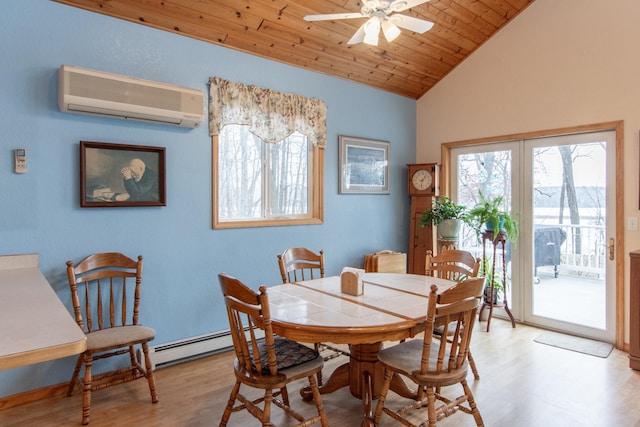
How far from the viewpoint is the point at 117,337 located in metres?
2.44

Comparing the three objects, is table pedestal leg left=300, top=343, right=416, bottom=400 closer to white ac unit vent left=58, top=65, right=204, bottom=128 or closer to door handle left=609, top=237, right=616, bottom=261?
white ac unit vent left=58, top=65, right=204, bottom=128

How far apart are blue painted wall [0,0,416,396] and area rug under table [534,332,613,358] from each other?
2.07 metres

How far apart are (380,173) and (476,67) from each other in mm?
1574

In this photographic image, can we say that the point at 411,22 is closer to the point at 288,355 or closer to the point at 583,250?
the point at 288,355

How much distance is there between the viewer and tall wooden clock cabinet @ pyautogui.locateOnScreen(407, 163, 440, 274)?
4660 millimetres

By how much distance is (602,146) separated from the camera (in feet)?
12.0

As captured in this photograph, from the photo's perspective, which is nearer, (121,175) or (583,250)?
(121,175)

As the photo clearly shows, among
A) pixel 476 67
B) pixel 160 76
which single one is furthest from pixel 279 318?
pixel 476 67

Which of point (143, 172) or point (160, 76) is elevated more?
point (160, 76)

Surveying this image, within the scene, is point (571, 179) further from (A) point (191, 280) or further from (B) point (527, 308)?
(A) point (191, 280)

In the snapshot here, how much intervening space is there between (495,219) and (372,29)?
2339 millimetres

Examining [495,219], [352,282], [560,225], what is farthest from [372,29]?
[560,225]

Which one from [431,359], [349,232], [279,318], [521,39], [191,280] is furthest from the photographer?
[349,232]

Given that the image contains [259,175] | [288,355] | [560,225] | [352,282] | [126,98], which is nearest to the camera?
[288,355]
